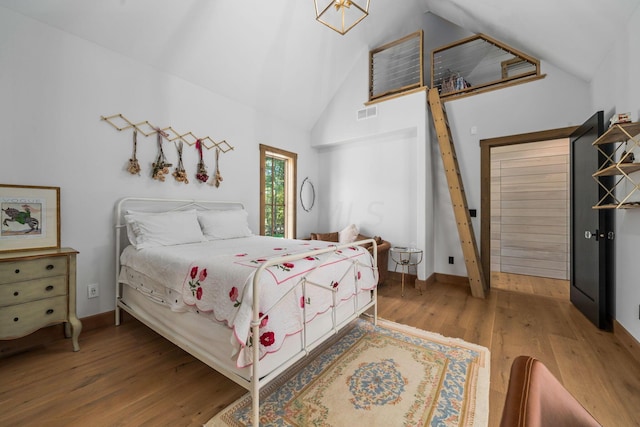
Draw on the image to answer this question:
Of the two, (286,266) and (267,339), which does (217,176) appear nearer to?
(286,266)

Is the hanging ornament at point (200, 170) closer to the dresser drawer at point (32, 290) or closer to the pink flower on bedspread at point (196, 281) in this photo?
the dresser drawer at point (32, 290)

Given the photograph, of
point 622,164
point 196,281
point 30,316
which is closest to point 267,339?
point 196,281

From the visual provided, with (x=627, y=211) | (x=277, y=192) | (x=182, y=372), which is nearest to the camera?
(x=182, y=372)

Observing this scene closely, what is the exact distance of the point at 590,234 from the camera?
8.60 feet

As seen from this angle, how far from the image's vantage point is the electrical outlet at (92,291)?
2.45 metres

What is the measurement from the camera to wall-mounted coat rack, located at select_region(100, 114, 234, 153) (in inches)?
102

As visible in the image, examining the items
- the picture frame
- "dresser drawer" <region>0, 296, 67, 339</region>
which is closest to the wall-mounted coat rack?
the picture frame

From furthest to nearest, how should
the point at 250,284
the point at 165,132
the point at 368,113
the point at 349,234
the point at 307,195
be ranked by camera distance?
the point at 307,195
the point at 349,234
the point at 368,113
the point at 165,132
the point at 250,284

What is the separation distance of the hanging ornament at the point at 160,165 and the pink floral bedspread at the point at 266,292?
1.54 m

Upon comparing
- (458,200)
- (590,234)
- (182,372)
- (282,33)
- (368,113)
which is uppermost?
(282,33)

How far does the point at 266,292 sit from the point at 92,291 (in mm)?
2120

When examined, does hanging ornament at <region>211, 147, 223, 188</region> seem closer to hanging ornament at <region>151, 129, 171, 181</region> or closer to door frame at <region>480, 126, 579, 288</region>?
hanging ornament at <region>151, 129, 171, 181</region>

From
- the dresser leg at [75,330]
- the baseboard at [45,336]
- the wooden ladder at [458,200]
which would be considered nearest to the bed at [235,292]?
the baseboard at [45,336]

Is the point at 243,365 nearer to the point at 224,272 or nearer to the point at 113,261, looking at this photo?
the point at 224,272
